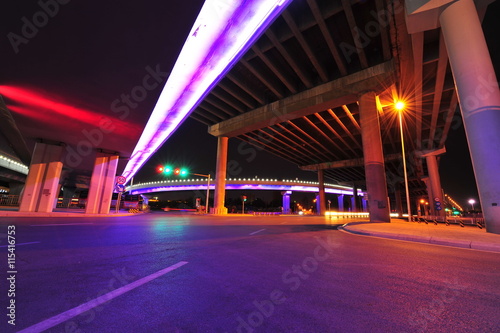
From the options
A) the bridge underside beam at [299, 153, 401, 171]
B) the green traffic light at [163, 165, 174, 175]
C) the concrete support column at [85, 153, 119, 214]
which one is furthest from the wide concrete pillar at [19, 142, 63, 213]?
the bridge underside beam at [299, 153, 401, 171]

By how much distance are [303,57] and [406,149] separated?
32.4 m

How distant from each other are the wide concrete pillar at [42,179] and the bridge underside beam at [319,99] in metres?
19.4

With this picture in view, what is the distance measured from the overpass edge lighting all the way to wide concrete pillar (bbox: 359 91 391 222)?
12452 millimetres

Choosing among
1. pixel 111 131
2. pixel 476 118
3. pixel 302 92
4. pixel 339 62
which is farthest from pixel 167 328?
pixel 302 92

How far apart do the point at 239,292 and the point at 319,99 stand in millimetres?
21625

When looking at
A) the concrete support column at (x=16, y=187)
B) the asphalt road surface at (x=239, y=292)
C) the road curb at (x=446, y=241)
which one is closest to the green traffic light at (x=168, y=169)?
the asphalt road surface at (x=239, y=292)

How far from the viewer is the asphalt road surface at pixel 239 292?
1915 millimetres

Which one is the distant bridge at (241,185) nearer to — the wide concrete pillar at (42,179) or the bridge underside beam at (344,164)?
the bridge underside beam at (344,164)

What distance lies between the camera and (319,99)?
21.3m

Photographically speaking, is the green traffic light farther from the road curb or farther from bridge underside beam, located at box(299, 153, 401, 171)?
bridge underside beam, located at box(299, 153, 401, 171)

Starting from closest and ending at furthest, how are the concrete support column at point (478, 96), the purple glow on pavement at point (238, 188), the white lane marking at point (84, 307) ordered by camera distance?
1. the white lane marking at point (84, 307)
2. the concrete support column at point (478, 96)
3. the purple glow on pavement at point (238, 188)

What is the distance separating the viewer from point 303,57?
1911 centimetres

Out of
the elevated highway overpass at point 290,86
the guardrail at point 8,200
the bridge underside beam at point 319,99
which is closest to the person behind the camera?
the elevated highway overpass at point 290,86

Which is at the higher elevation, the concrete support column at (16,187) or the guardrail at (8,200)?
the concrete support column at (16,187)
